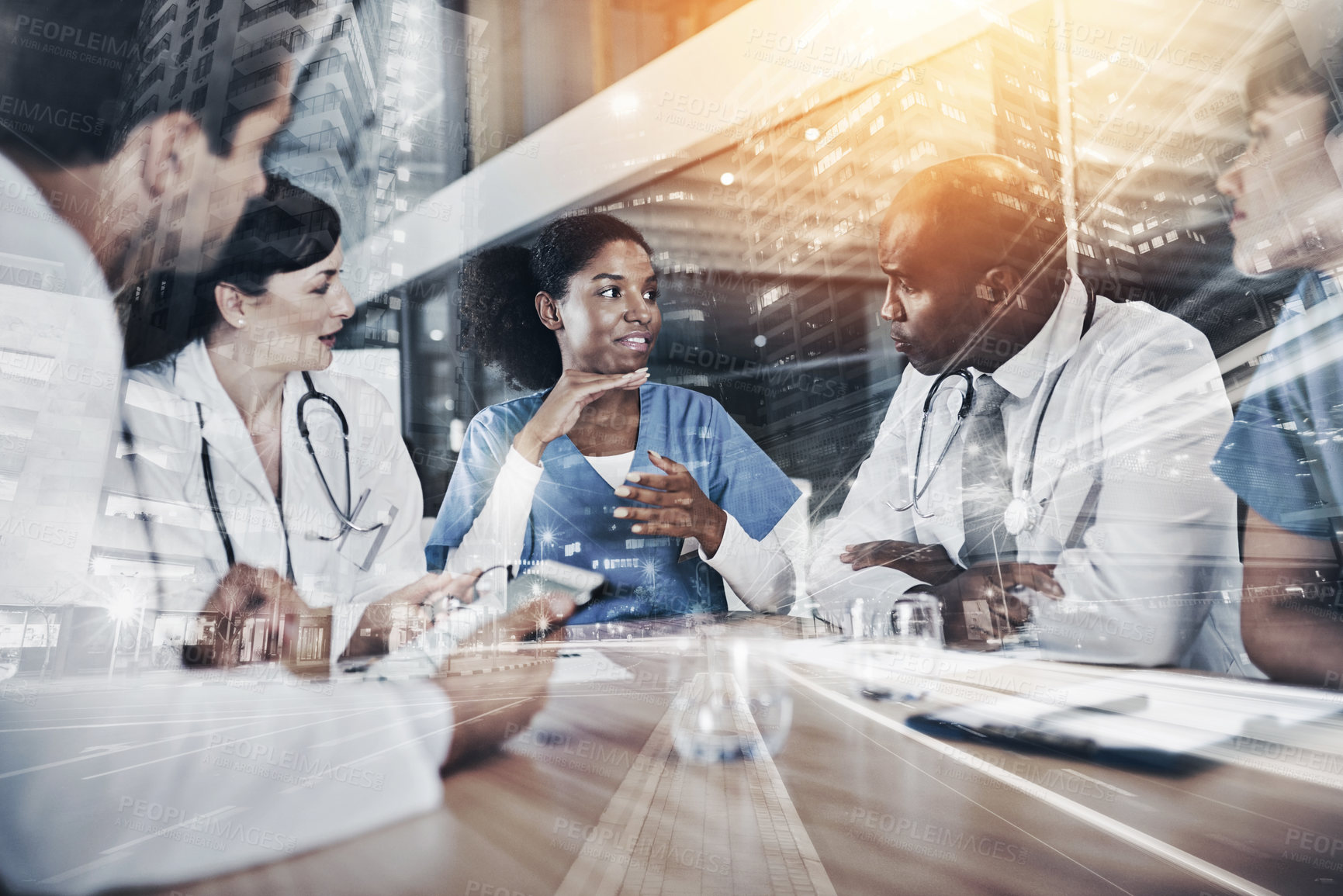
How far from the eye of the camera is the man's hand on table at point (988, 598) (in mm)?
3217

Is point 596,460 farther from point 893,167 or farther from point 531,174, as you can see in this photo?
point 893,167

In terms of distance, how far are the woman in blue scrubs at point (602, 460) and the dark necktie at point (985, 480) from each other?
0.80 metres

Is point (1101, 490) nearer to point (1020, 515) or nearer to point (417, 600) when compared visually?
point (1020, 515)

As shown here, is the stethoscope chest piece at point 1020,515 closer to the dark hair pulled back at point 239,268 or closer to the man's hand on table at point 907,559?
the man's hand on table at point 907,559

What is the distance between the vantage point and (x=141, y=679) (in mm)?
4523

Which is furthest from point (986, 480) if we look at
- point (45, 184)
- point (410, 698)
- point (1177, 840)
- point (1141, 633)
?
point (45, 184)

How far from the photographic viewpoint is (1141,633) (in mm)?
3037

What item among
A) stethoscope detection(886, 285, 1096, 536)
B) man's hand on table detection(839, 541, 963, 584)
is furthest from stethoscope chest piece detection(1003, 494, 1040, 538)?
man's hand on table detection(839, 541, 963, 584)

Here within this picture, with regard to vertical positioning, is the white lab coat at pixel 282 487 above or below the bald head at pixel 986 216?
below

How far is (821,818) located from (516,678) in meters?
1.51

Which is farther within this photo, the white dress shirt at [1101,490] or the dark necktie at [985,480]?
the dark necktie at [985,480]
